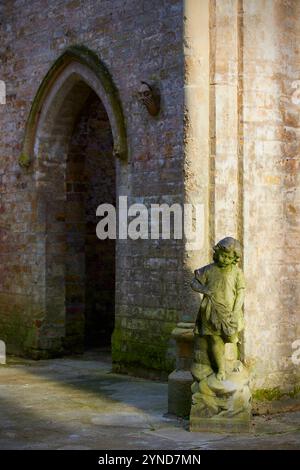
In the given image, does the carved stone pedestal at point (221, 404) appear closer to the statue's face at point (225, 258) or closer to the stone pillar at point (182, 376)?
the stone pillar at point (182, 376)

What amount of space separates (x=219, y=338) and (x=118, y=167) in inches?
136

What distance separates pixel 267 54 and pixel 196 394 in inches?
127

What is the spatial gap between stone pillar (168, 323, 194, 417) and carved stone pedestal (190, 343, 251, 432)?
430 millimetres

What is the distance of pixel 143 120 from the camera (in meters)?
9.16

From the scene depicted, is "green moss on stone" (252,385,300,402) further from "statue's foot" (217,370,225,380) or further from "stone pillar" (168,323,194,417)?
"statue's foot" (217,370,225,380)

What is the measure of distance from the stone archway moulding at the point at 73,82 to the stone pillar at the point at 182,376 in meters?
2.87

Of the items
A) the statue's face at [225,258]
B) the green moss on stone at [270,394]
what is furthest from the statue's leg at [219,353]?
the green moss on stone at [270,394]

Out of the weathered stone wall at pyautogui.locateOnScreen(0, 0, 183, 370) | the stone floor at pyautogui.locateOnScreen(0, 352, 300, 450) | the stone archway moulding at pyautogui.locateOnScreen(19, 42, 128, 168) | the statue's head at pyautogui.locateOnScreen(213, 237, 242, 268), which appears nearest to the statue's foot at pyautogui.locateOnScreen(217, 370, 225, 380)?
the stone floor at pyautogui.locateOnScreen(0, 352, 300, 450)

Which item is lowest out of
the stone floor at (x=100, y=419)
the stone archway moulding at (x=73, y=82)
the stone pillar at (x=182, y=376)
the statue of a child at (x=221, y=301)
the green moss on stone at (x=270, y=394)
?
the stone floor at (x=100, y=419)

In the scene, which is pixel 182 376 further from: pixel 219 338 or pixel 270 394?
pixel 270 394

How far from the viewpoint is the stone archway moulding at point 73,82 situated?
9.51m

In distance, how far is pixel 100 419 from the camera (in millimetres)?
7148

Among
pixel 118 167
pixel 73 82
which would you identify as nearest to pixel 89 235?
pixel 73 82
